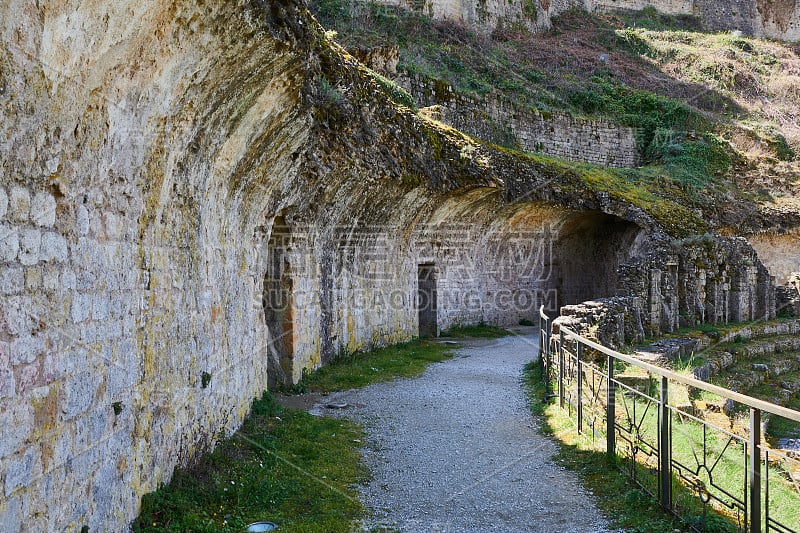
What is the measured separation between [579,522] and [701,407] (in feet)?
15.9

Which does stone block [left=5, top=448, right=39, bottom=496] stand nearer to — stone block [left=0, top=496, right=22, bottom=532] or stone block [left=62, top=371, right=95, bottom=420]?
stone block [left=0, top=496, right=22, bottom=532]

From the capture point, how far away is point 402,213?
1293 centimetres

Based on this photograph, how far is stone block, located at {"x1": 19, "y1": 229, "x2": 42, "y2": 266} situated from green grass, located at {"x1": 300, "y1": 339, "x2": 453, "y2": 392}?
6.44 metres

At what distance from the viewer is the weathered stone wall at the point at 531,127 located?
19.9m

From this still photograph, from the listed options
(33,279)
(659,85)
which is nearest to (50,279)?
(33,279)

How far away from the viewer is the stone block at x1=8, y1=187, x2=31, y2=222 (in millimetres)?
3291

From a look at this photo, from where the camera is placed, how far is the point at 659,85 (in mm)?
33125

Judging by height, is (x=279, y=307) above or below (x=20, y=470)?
above

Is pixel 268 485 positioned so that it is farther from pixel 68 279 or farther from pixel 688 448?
pixel 688 448

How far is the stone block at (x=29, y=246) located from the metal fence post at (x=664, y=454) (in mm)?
4180

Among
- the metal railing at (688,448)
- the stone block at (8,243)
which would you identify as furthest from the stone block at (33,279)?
the metal railing at (688,448)

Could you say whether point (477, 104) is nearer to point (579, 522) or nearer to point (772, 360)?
point (772, 360)

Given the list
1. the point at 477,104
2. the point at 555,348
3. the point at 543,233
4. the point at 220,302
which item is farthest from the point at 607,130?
the point at 220,302

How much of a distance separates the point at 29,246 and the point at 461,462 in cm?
447
